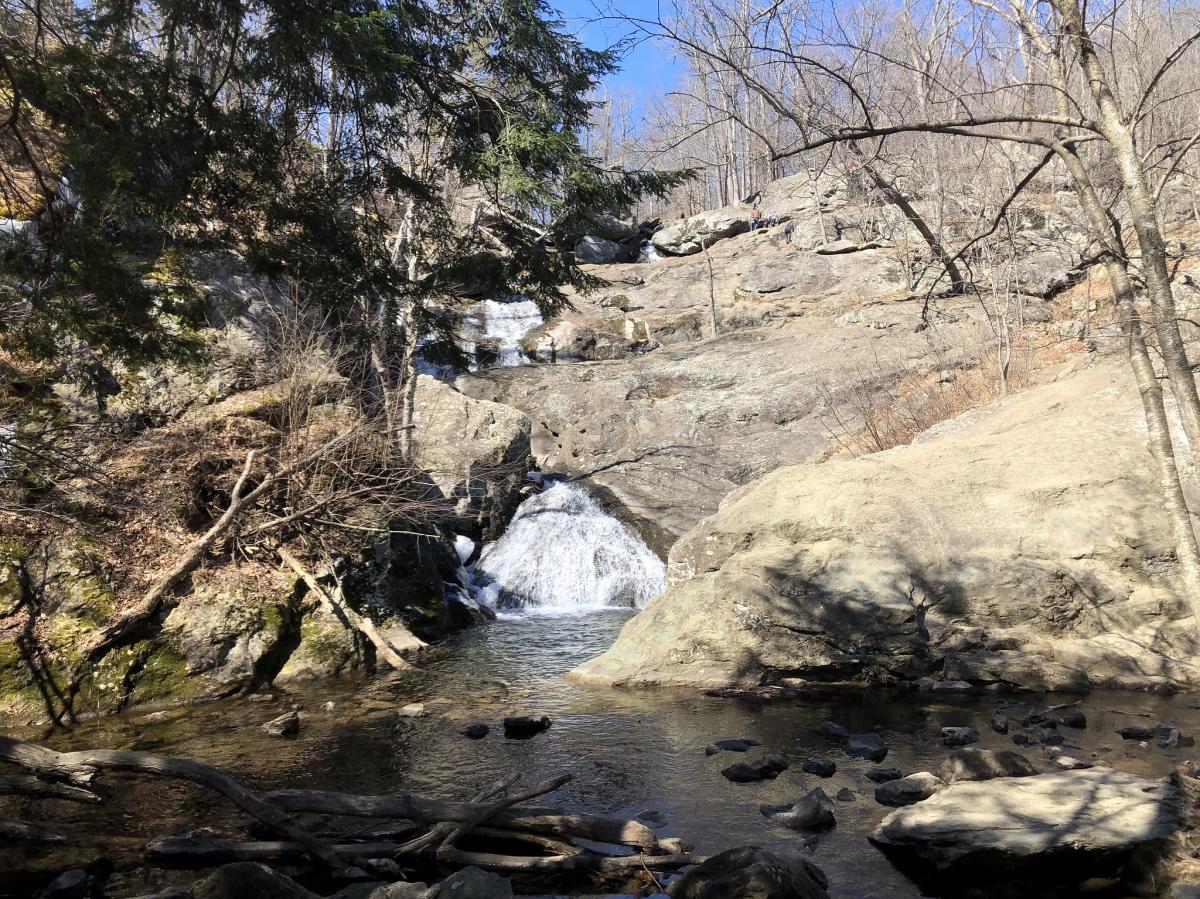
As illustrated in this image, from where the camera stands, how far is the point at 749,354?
79.0ft

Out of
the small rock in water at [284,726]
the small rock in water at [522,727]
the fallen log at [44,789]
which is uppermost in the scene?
the fallen log at [44,789]

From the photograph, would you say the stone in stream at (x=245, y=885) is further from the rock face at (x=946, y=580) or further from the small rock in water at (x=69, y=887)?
the rock face at (x=946, y=580)

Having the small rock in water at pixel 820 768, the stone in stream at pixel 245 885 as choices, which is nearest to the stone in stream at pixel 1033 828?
the small rock in water at pixel 820 768

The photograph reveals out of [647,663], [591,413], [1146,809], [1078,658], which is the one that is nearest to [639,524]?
[591,413]

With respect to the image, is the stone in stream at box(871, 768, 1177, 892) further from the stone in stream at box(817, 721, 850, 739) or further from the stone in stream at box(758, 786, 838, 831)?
the stone in stream at box(817, 721, 850, 739)

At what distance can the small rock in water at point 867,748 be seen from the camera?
634 centimetres

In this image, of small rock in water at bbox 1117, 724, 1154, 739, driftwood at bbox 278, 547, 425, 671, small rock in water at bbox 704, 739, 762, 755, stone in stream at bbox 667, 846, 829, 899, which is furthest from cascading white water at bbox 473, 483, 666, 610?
stone in stream at bbox 667, 846, 829, 899

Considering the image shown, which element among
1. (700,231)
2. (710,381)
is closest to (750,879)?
(710,381)

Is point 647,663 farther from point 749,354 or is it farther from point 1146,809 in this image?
point 749,354

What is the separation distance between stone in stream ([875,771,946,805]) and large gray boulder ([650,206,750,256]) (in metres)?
34.1

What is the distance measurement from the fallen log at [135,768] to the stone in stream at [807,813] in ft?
9.47

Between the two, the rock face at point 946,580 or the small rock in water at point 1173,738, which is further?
the rock face at point 946,580

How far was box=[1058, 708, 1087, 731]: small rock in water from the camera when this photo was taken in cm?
676

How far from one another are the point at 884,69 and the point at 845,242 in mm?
28956
